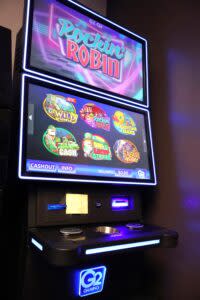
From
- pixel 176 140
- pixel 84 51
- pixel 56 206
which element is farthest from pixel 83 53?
pixel 56 206

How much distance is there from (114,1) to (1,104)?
191 cm

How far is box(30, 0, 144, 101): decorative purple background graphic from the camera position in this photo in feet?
4.83

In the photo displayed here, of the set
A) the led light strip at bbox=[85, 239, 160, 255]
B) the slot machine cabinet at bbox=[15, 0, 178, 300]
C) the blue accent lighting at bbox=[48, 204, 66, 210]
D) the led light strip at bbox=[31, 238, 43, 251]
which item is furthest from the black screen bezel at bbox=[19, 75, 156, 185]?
the led light strip at bbox=[85, 239, 160, 255]

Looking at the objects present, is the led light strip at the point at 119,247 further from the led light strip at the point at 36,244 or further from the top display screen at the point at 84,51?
the top display screen at the point at 84,51

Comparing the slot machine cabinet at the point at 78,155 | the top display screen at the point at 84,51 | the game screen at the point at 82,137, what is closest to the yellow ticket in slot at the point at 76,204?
the slot machine cabinet at the point at 78,155

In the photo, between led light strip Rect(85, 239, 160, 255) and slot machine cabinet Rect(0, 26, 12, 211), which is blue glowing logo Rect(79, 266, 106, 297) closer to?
led light strip Rect(85, 239, 160, 255)

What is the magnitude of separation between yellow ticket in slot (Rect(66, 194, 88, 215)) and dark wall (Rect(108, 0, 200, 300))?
667mm

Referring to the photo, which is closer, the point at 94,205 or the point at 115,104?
the point at 94,205

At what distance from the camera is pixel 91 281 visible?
1.33 meters

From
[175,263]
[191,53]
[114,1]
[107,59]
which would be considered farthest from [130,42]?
[175,263]

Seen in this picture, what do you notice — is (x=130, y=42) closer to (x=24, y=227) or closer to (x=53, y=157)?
(x=53, y=157)

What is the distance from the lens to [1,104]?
1254 mm

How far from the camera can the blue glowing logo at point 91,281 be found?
1.28m

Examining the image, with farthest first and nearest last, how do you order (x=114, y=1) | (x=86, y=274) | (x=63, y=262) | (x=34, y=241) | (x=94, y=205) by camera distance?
1. (x=114, y=1)
2. (x=94, y=205)
3. (x=86, y=274)
4. (x=34, y=241)
5. (x=63, y=262)
